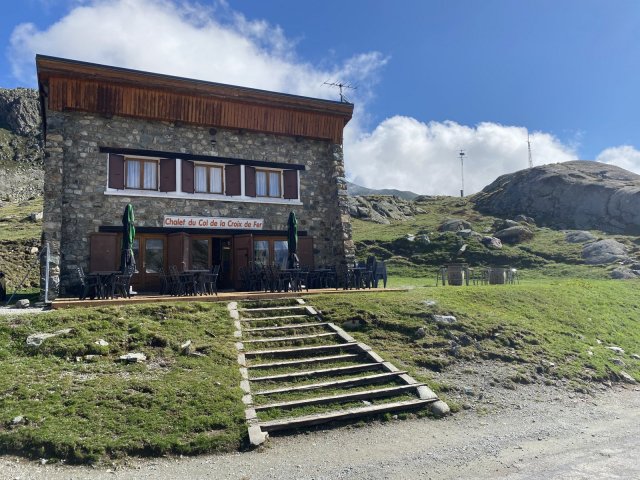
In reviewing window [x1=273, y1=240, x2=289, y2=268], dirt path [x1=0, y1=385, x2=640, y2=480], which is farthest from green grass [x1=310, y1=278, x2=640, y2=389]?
window [x1=273, y1=240, x2=289, y2=268]

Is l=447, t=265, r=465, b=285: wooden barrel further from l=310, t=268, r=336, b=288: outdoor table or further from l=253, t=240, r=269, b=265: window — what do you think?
l=253, t=240, r=269, b=265: window

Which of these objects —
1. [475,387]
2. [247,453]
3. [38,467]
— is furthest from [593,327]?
[38,467]

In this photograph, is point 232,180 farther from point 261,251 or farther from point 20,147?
point 20,147

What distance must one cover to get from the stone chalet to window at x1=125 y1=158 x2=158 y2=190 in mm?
36

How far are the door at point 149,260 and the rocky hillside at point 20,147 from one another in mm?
48847

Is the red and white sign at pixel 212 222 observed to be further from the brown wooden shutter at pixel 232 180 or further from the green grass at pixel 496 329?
the green grass at pixel 496 329

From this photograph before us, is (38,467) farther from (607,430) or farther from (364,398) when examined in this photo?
(607,430)

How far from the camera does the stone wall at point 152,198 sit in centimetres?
1581

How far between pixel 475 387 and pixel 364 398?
2649 millimetres

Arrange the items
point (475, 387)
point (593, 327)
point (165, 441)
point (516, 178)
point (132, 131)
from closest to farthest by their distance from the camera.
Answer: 1. point (165, 441)
2. point (475, 387)
3. point (593, 327)
4. point (132, 131)
5. point (516, 178)

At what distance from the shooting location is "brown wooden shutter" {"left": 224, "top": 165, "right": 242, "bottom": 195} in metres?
18.6

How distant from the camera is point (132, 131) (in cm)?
1720

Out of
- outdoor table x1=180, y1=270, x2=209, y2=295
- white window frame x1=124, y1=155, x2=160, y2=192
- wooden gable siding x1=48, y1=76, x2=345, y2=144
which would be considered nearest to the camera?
outdoor table x1=180, y1=270, x2=209, y2=295

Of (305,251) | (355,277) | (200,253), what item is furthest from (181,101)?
(355,277)
